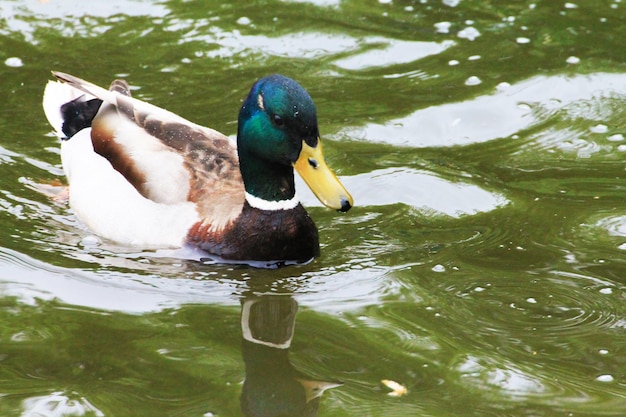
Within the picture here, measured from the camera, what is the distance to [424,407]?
5.15 metres

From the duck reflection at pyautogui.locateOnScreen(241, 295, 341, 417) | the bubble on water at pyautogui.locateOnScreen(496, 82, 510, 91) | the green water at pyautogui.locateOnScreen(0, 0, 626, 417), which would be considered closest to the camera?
the duck reflection at pyautogui.locateOnScreen(241, 295, 341, 417)

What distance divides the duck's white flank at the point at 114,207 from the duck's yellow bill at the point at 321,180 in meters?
0.82

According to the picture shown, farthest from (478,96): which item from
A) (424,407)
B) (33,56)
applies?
(424,407)

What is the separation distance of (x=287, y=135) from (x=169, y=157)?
3.11 ft

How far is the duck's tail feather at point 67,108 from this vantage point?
7887mm

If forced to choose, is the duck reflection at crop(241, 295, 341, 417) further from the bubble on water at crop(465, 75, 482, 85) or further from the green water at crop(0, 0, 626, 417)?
the bubble on water at crop(465, 75, 482, 85)

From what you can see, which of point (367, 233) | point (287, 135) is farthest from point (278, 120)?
point (367, 233)

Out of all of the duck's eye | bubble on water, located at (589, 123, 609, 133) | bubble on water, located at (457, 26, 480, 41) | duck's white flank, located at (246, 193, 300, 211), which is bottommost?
bubble on water, located at (589, 123, 609, 133)

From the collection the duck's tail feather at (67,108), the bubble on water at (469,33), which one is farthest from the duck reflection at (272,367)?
the bubble on water at (469,33)

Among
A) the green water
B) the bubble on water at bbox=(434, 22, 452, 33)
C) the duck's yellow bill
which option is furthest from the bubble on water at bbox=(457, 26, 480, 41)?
the duck's yellow bill

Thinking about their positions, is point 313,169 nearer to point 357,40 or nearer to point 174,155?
point 174,155

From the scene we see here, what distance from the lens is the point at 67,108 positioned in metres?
8.06

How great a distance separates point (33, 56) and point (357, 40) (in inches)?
112

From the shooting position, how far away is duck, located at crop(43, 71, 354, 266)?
6.43 m
